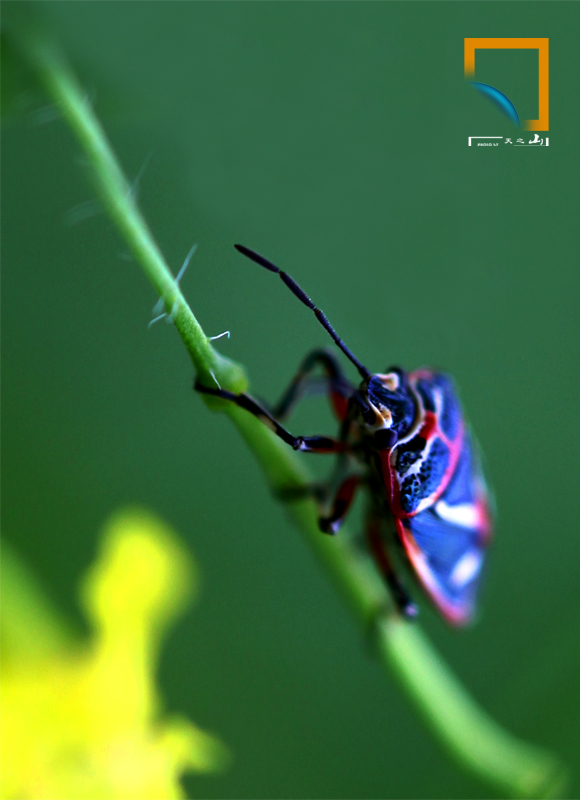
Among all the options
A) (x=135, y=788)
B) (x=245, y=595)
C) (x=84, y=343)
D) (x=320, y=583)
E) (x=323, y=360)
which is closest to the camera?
(x=135, y=788)

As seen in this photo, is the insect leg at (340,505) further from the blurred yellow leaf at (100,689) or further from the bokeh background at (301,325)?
the blurred yellow leaf at (100,689)

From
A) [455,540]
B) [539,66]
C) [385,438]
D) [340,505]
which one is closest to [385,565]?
[455,540]

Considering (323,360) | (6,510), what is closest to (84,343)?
(6,510)

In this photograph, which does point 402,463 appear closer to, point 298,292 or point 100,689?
point 298,292

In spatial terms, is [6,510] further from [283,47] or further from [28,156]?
[283,47]

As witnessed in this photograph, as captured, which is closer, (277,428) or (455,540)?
(277,428)

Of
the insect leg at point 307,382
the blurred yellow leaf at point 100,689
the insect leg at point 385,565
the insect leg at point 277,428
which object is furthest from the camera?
the insect leg at point 385,565

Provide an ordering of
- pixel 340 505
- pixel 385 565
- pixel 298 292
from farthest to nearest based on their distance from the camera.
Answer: pixel 385 565
pixel 340 505
pixel 298 292

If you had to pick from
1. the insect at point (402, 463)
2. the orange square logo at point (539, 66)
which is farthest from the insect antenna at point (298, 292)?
the orange square logo at point (539, 66)
